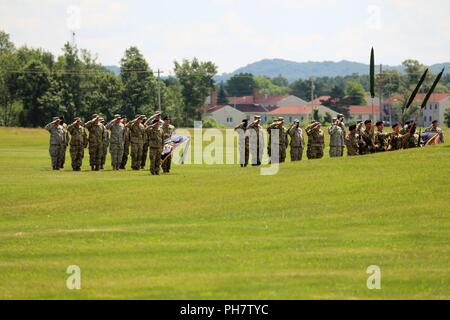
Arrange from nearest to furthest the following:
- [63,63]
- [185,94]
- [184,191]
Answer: [184,191] < [63,63] < [185,94]

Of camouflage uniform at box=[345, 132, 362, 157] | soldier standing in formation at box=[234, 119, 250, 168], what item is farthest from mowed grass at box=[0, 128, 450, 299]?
soldier standing in formation at box=[234, 119, 250, 168]

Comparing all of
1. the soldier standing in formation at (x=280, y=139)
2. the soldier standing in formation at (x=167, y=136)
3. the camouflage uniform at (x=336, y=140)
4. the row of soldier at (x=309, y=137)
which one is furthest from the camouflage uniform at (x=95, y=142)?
the camouflage uniform at (x=336, y=140)

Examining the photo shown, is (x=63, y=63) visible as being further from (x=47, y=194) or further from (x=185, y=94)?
(x=47, y=194)

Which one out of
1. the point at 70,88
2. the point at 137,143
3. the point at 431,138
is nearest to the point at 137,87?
the point at 70,88

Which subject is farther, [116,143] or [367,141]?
[116,143]

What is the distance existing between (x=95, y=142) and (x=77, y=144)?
0.67m

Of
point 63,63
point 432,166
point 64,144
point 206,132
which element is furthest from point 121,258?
point 63,63

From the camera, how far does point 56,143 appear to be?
131 ft

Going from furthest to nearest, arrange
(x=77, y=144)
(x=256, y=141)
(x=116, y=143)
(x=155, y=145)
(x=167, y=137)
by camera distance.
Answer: (x=256, y=141)
(x=116, y=143)
(x=77, y=144)
(x=167, y=137)
(x=155, y=145)

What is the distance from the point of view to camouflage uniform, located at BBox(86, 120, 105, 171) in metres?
38.5

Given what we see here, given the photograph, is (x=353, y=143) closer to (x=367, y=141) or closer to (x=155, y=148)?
(x=367, y=141)

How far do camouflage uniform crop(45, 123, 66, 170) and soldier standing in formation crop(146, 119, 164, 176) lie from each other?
6023mm
